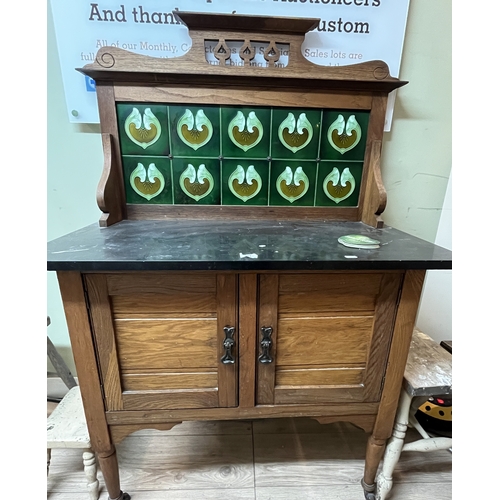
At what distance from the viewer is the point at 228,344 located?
2.56 feet

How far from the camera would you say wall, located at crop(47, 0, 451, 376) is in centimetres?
112

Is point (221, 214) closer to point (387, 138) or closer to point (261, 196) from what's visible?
point (261, 196)

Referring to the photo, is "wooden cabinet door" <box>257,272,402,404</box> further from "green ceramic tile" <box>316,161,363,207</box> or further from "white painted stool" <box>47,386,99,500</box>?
"white painted stool" <box>47,386,99,500</box>

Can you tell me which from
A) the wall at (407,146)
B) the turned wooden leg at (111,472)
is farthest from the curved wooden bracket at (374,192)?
the turned wooden leg at (111,472)

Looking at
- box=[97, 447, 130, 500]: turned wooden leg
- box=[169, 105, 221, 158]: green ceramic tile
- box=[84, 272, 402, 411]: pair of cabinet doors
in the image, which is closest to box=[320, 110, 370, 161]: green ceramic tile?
box=[169, 105, 221, 158]: green ceramic tile

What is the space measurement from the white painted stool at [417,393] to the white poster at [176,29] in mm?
1064

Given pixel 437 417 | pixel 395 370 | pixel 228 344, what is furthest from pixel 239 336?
pixel 437 417

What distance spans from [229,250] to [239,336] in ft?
0.76

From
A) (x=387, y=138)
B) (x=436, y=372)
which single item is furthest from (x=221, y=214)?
(x=436, y=372)

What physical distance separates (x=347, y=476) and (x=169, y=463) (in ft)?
2.17

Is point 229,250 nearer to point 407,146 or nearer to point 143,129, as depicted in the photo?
point 143,129

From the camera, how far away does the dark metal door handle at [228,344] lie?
0.78 meters

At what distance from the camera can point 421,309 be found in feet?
4.84

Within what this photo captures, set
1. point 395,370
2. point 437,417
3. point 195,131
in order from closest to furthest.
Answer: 1. point 395,370
2. point 195,131
3. point 437,417
